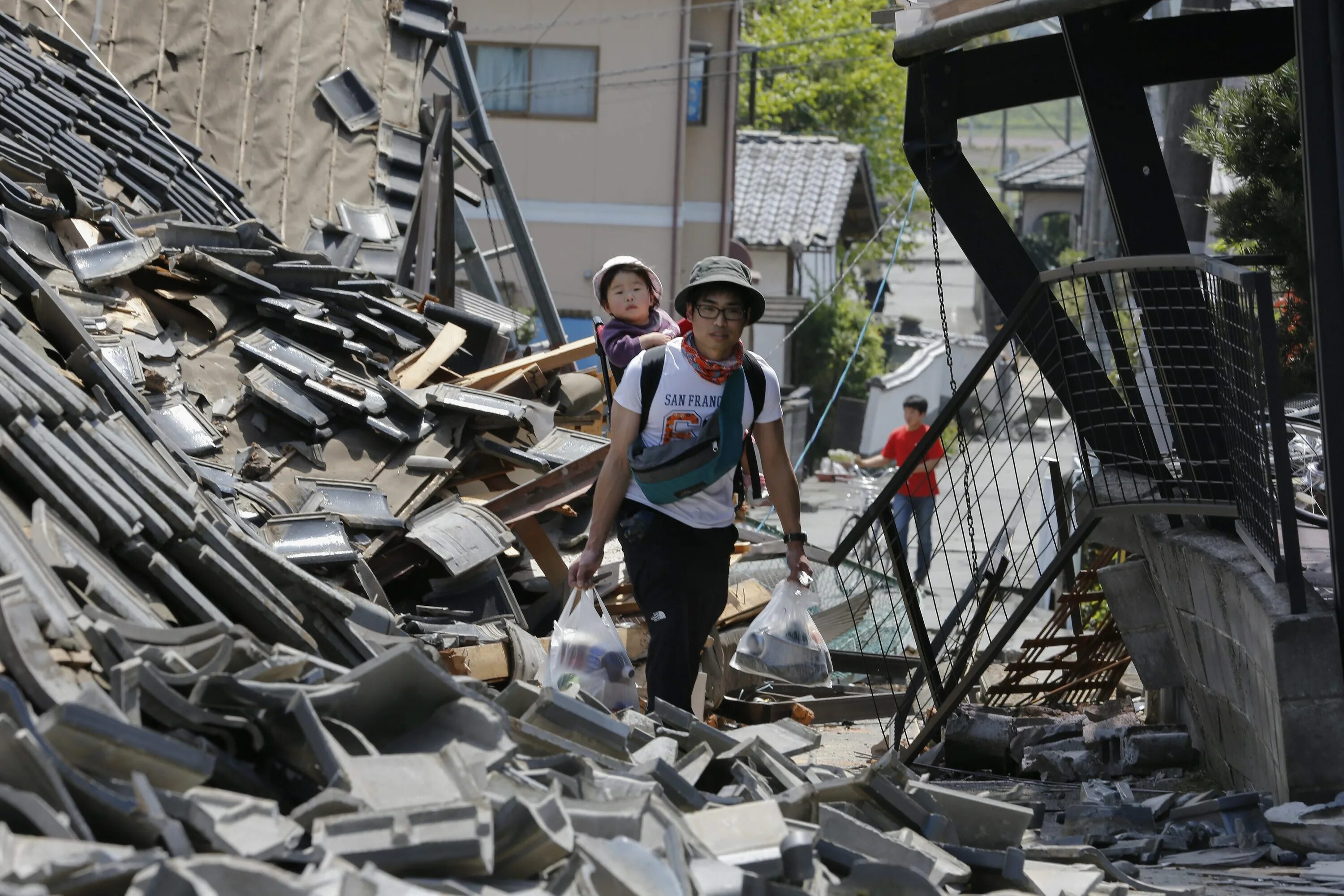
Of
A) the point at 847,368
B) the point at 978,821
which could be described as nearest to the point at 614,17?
the point at 847,368

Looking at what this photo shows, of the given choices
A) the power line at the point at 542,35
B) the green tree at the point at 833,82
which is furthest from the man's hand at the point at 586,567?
the green tree at the point at 833,82

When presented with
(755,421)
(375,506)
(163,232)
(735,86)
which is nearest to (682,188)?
(735,86)

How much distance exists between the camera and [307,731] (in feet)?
10.7

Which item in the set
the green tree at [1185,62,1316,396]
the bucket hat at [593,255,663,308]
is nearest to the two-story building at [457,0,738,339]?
the green tree at [1185,62,1316,396]

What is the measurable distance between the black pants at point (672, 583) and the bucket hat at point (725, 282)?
75 centimetres

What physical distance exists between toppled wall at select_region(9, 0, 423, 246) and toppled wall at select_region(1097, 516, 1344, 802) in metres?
8.67

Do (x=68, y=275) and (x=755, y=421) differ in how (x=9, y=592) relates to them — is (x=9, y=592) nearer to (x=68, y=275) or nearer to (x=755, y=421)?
(x=755, y=421)

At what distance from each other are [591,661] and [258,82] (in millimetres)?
10111

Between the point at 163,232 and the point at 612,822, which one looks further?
the point at 163,232

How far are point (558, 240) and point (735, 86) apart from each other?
157 inches

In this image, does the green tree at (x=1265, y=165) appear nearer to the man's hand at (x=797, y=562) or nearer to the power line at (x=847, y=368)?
the power line at (x=847, y=368)

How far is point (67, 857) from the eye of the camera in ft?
9.07

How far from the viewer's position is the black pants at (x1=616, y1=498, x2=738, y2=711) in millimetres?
5238

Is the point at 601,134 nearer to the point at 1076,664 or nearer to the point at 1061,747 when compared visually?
the point at 1076,664
